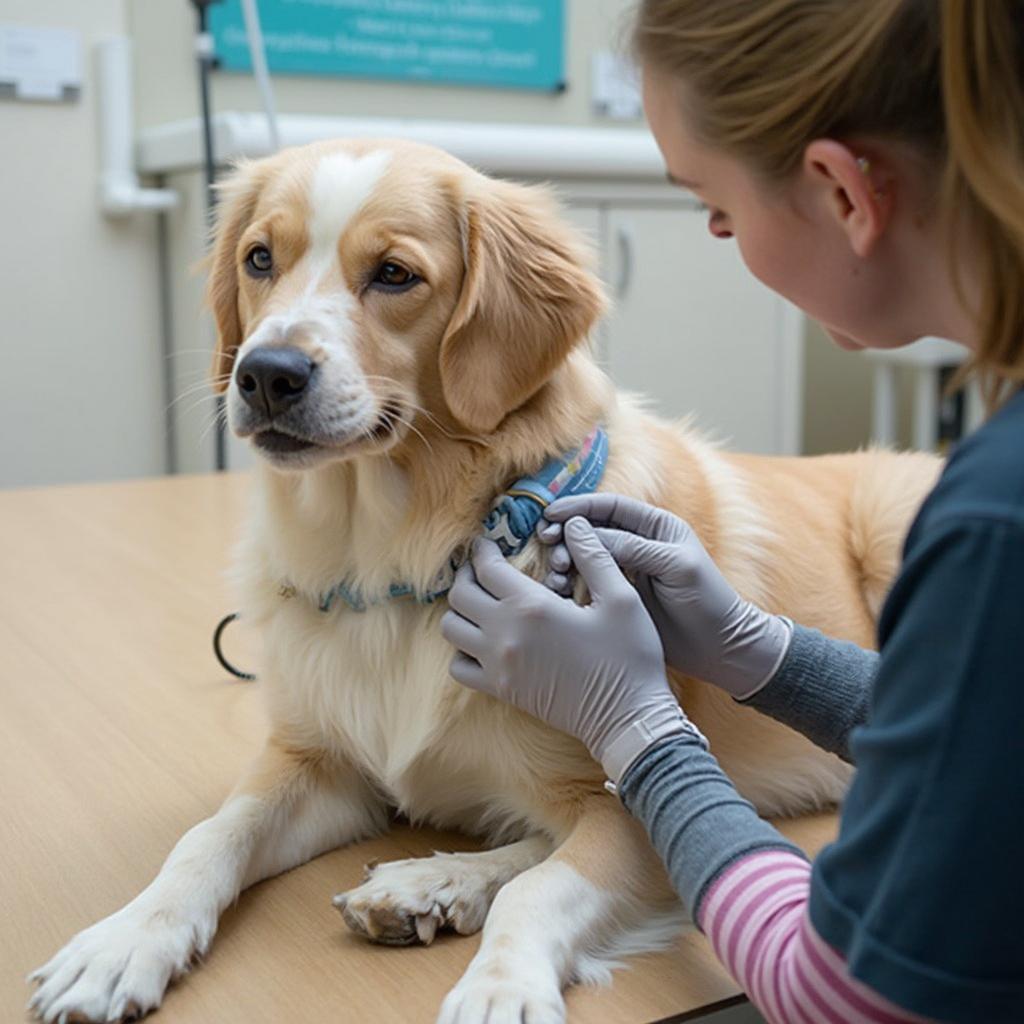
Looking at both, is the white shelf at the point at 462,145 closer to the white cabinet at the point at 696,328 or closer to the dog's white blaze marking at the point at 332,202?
the white cabinet at the point at 696,328

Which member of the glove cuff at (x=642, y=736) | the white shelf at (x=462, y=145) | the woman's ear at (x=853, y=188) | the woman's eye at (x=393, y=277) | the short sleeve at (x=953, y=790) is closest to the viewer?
the short sleeve at (x=953, y=790)

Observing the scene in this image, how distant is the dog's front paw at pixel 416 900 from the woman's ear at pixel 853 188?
0.53m

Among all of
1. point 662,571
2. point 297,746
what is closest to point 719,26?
point 662,571

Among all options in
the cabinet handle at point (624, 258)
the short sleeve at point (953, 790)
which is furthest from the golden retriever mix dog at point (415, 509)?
the cabinet handle at point (624, 258)

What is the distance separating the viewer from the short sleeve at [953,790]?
1.89 feet

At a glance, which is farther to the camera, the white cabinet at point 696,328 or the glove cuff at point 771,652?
the white cabinet at point 696,328

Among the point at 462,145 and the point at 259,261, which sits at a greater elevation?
the point at 462,145

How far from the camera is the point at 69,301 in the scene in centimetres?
322

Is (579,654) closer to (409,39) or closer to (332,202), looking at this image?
(332,202)

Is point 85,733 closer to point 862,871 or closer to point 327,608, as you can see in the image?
point 327,608

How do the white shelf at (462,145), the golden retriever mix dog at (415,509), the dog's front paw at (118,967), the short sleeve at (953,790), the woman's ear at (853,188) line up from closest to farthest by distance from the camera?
the short sleeve at (953,790) < the woman's ear at (853,188) < the dog's front paw at (118,967) < the golden retriever mix dog at (415,509) < the white shelf at (462,145)

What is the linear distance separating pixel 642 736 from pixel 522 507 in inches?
9.6

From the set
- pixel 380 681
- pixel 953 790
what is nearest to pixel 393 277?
pixel 380 681

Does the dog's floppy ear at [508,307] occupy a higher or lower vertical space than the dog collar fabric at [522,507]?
higher
